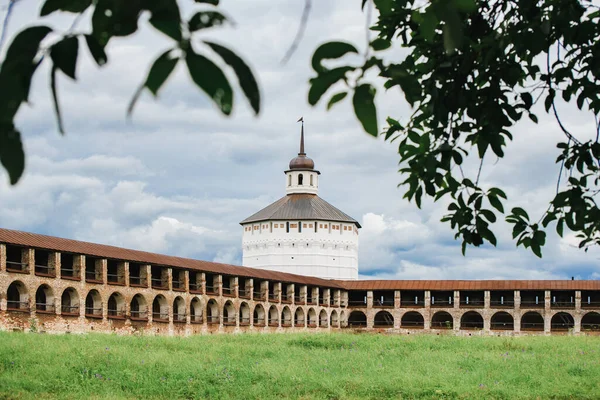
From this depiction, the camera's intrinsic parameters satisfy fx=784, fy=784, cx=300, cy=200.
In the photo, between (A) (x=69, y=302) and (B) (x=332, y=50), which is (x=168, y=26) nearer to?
(B) (x=332, y=50)

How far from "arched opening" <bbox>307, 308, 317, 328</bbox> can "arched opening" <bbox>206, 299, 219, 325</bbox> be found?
8439 mm

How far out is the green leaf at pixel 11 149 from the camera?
1.25 m

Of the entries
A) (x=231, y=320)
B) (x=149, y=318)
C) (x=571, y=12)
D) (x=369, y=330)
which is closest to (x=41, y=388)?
(x=571, y=12)

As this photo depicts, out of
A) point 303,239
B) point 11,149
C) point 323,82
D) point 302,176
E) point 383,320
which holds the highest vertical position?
point 302,176

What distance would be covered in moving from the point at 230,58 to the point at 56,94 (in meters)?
0.29

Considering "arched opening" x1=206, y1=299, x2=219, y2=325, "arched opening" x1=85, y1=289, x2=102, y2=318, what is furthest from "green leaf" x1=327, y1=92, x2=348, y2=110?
"arched opening" x1=206, y1=299, x2=219, y2=325

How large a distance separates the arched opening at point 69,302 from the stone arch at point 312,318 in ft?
58.6

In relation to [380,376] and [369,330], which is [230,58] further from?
[369,330]

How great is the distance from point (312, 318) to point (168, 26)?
43.3 meters

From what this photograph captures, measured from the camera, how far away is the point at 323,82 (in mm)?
1707

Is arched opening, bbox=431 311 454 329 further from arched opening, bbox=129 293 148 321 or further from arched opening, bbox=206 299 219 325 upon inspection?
arched opening, bbox=129 293 148 321

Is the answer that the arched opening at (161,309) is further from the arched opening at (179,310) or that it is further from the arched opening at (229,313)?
the arched opening at (229,313)

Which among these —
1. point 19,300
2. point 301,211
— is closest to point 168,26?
point 19,300

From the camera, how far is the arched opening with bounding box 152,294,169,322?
32.0 meters
